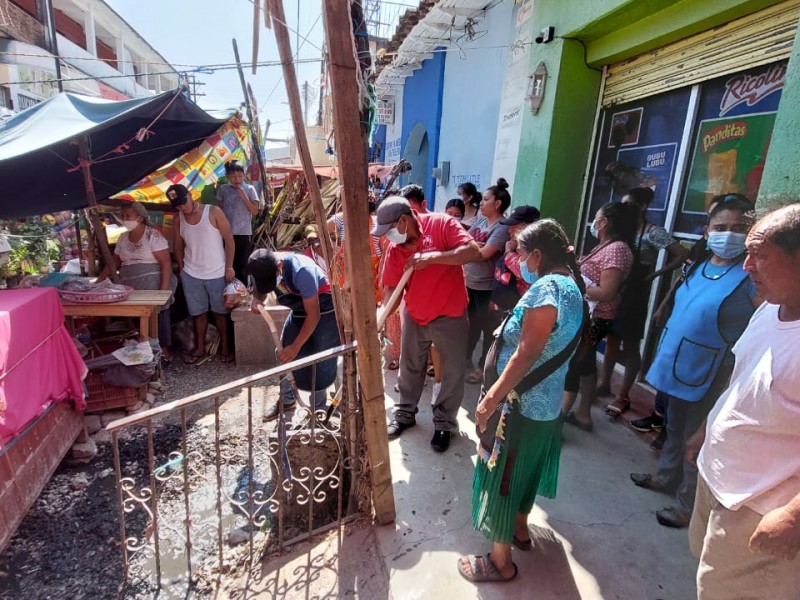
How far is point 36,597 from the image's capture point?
228 cm

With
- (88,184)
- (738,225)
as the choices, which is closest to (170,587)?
(738,225)

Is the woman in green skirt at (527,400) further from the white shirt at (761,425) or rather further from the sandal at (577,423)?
the sandal at (577,423)

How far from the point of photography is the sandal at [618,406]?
133 inches

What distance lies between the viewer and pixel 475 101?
6.96 metres

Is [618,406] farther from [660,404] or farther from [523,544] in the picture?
[523,544]

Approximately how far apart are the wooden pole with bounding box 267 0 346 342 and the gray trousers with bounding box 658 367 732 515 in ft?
6.15

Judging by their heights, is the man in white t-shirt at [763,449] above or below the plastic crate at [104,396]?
above

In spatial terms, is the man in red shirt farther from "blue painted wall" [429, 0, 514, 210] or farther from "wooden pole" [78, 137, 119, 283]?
"blue painted wall" [429, 0, 514, 210]

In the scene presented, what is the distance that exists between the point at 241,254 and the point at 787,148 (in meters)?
5.17

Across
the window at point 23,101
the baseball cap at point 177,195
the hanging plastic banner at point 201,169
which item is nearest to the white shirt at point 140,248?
the baseball cap at point 177,195

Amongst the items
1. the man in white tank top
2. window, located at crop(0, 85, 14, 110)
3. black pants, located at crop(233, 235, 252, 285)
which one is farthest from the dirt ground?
window, located at crop(0, 85, 14, 110)

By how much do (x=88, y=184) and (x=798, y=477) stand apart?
5.65 metres

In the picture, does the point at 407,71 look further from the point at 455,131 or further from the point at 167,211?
the point at 167,211

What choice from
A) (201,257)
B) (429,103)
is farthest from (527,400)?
(429,103)
